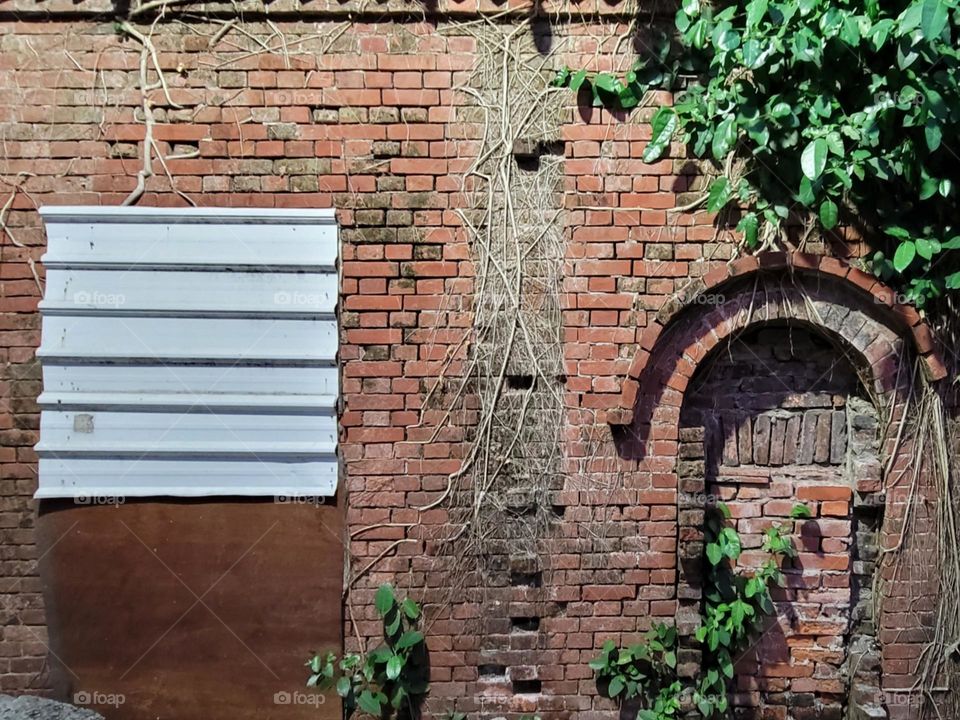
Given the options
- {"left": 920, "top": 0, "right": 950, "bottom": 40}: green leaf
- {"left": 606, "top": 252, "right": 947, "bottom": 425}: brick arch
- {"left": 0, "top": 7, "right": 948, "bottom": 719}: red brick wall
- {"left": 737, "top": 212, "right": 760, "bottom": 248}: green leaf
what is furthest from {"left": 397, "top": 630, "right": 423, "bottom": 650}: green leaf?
{"left": 920, "top": 0, "right": 950, "bottom": 40}: green leaf

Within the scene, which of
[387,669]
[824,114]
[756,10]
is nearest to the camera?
[756,10]

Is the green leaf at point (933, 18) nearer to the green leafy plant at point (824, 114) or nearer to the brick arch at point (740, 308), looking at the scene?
the green leafy plant at point (824, 114)

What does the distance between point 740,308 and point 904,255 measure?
2.35ft

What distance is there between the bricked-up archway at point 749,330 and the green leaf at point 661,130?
657mm

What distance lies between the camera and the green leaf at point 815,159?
2.91 metres

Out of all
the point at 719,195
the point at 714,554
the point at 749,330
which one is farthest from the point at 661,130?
the point at 714,554

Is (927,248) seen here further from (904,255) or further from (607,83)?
(607,83)

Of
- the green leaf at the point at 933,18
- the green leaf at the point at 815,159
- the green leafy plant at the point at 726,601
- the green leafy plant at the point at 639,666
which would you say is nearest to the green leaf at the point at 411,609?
the green leafy plant at the point at 639,666

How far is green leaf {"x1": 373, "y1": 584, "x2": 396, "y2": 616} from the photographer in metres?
3.28

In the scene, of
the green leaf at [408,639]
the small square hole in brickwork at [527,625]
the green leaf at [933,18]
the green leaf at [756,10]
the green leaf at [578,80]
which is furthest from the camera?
the small square hole in brickwork at [527,625]

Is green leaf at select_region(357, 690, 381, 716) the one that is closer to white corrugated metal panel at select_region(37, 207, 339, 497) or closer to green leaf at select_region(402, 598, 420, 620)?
green leaf at select_region(402, 598, 420, 620)

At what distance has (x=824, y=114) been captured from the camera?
2977 millimetres

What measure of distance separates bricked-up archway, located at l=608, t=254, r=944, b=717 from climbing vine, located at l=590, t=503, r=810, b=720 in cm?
14

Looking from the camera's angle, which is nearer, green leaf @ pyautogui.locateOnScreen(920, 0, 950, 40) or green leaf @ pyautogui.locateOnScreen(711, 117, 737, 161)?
green leaf @ pyautogui.locateOnScreen(920, 0, 950, 40)
